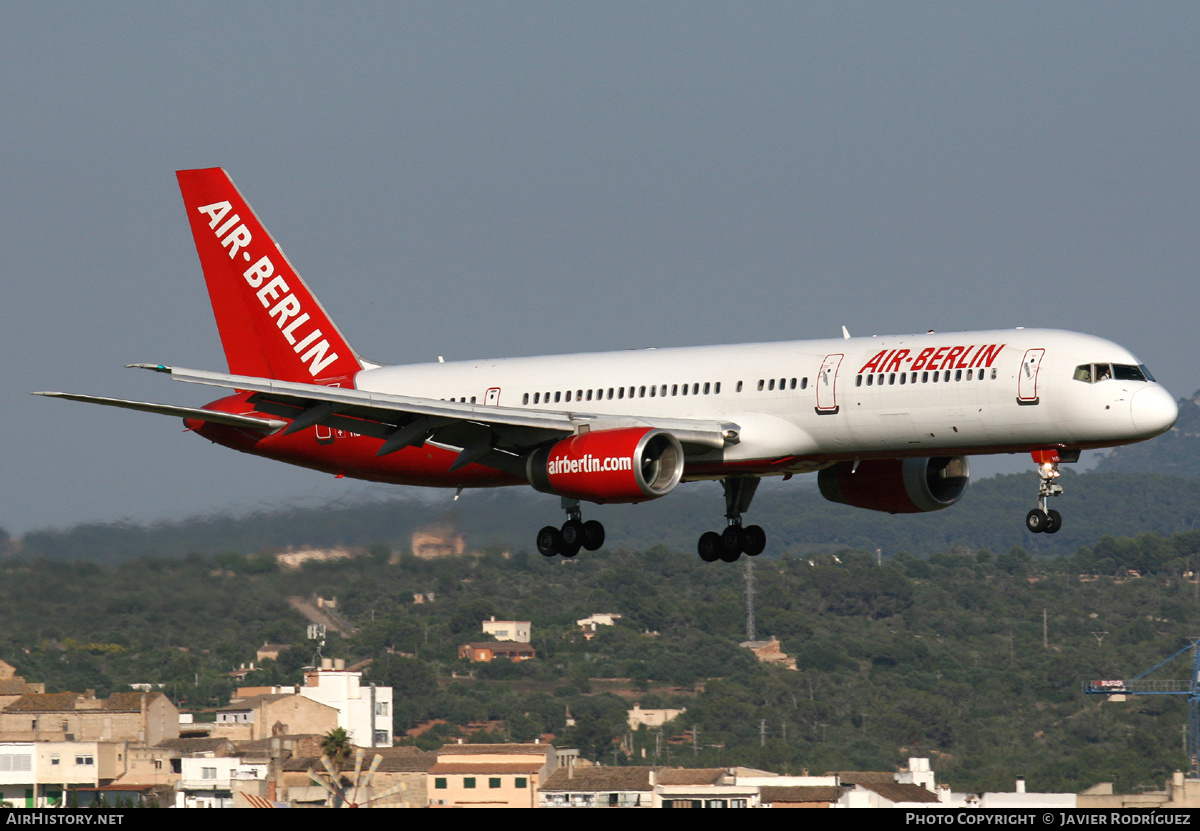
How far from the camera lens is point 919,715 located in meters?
144

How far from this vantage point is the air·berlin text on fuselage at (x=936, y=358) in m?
39.7

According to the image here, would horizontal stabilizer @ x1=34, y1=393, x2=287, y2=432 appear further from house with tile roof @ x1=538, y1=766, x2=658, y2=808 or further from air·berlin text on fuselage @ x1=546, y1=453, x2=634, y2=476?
house with tile roof @ x1=538, y1=766, x2=658, y2=808

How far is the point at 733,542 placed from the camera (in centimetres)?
4694

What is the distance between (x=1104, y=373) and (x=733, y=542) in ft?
38.1

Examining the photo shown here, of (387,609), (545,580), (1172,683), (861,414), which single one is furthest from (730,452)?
(1172,683)

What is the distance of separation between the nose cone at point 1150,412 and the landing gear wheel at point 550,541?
47.8 feet

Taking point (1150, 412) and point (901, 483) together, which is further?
point (901, 483)

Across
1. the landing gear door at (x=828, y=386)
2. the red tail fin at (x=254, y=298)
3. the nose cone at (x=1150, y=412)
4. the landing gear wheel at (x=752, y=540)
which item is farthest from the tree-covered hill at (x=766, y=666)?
the nose cone at (x=1150, y=412)

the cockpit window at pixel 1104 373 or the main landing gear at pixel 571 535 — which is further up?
the cockpit window at pixel 1104 373

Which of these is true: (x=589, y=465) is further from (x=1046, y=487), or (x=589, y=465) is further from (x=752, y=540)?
(x=1046, y=487)

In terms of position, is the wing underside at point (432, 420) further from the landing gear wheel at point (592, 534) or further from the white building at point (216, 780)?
the white building at point (216, 780)

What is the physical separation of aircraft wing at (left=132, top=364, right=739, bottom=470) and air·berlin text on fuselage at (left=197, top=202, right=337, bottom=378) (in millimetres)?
6319

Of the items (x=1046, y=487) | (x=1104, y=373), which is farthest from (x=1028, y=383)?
(x=1046, y=487)

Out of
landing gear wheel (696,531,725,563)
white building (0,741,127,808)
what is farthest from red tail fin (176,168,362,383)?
white building (0,741,127,808)
